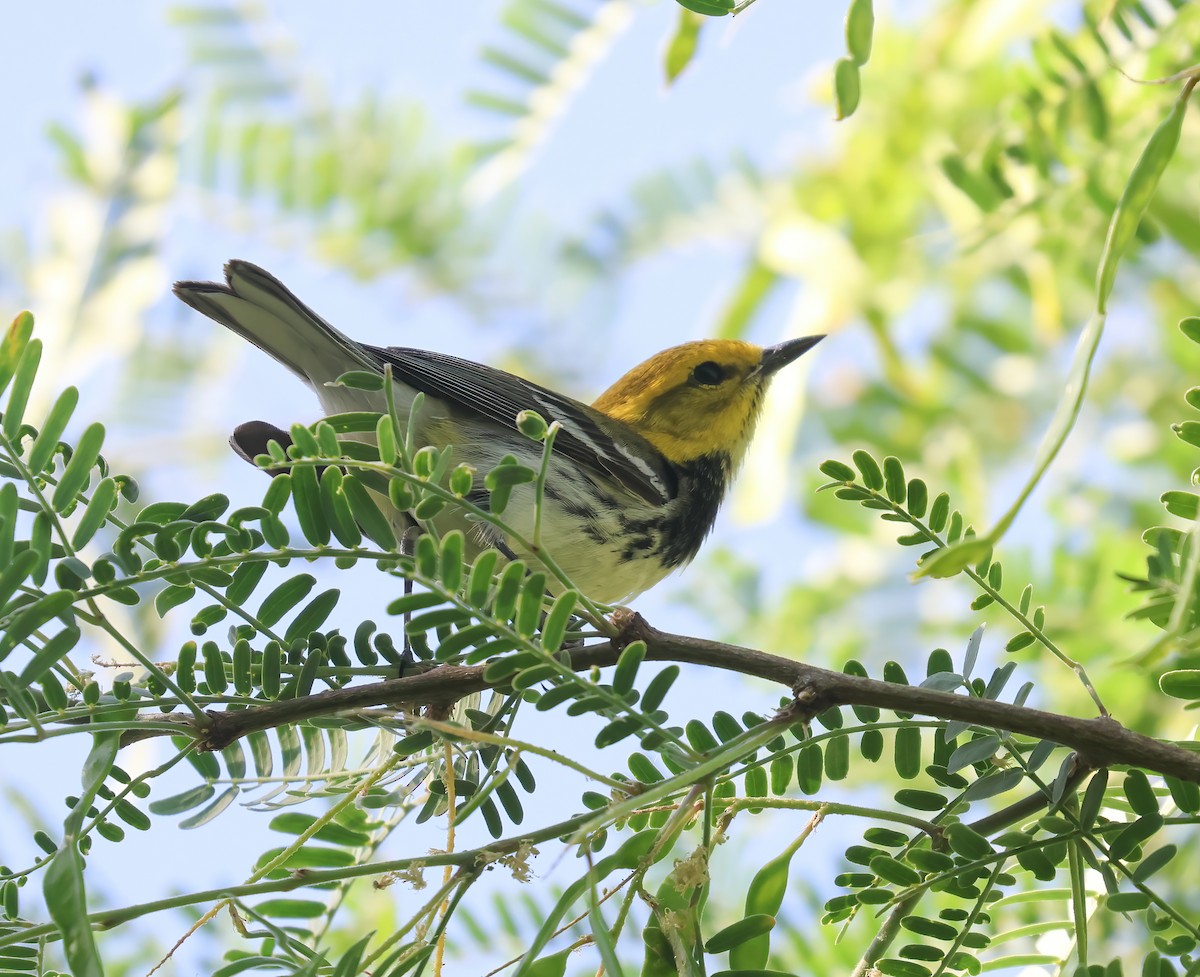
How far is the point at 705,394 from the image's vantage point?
401 centimetres

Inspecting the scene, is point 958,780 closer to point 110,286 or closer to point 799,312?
point 799,312

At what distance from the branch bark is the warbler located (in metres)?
0.68

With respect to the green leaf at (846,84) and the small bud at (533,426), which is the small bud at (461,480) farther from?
the green leaf at (846,84)

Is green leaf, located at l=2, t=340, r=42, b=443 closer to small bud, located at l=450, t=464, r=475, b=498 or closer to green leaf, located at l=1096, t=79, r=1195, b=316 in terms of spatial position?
small bud, located at l=450, t=464, r=475, b=498

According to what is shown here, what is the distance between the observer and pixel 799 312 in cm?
400

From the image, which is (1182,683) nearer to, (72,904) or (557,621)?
(557,621)

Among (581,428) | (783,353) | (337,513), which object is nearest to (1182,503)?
(337,513)

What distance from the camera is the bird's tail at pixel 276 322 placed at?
2.35 metres

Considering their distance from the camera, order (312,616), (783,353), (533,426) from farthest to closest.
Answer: (783,353), (312,616), (533,426)

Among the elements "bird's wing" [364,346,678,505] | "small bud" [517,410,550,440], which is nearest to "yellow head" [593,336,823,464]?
"bird's wing" [364,346,678,505]

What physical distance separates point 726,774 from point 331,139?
11.6 ft

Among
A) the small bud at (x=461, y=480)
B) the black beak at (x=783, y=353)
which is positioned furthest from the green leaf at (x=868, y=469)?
the black beak at (x=783, y=353)

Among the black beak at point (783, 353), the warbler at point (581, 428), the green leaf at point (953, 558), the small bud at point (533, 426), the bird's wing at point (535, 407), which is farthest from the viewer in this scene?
the black beak at point (783, 353)

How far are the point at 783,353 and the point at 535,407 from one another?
1015 mm
